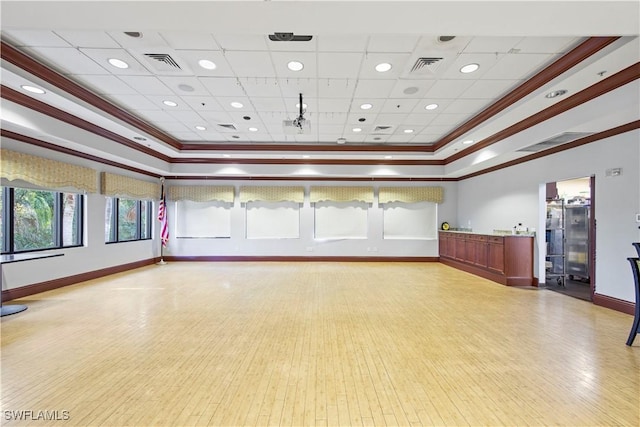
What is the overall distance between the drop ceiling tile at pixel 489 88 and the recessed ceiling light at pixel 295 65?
2.68m

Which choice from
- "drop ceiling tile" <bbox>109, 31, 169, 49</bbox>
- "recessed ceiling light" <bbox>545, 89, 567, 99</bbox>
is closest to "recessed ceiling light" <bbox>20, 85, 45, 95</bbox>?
"drop ceiling tile" <bbox>109, 31, 169, 49</bbox>

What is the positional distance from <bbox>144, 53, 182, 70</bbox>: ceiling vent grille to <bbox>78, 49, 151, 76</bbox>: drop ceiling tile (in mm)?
275

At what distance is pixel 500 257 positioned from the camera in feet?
22.6

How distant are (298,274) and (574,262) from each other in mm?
6642

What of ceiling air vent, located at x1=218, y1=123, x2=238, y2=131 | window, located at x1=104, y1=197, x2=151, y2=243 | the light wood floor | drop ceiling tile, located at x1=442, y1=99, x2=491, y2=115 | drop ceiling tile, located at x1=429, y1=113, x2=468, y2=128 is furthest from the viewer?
window, located at x1=104, y1=197, x2=151, y2=243

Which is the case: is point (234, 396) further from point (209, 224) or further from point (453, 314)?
point (209, 224)

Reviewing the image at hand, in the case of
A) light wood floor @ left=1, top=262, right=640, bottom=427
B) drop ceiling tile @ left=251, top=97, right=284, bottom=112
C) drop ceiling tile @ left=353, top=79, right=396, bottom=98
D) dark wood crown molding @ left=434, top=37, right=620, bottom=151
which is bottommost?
light wood floor @ left=1, top=262, right=640, bottom=427

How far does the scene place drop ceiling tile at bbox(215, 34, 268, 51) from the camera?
352cm

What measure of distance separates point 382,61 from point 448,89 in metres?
1.48

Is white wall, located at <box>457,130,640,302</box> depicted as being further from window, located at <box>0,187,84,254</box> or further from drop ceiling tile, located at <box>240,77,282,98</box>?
window, located at <box>0,187,84,254</box>

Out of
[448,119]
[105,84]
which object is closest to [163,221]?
[105,84]

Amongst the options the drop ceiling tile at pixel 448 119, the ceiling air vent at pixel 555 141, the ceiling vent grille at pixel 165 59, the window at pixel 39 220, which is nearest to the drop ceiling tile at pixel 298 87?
the ceiling vent grille at pixel 165 59

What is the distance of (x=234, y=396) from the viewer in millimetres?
2480

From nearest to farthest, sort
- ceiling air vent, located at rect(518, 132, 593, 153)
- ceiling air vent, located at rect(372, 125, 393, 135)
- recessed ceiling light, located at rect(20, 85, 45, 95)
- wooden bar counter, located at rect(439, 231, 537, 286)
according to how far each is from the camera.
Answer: recessed ceiling light, located at rect(20, 85, 45, 95) → ceiling air vent, located at rect(518, 132, 593, 153) → wooden bar counter, located at rect(439, 231, 537, 286) → ceiling air vent, located at rect(372, 125, 393, 135)
